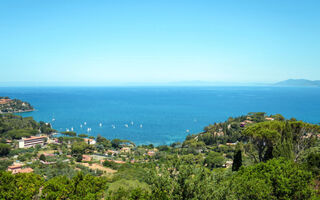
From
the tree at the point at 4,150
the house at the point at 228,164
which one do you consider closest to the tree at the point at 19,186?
the house at the point at 228,164

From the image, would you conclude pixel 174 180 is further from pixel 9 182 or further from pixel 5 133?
pixel 5 133

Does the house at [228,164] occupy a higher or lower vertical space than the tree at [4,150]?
lower

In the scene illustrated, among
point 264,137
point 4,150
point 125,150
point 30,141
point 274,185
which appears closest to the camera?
point 274,185

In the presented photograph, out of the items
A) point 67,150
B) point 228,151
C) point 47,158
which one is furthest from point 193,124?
point 47,158

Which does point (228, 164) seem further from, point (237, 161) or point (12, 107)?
point (12, 107)

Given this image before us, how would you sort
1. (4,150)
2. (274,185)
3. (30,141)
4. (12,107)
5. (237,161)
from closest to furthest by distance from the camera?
(274,185), (237,161), (4,150), (30,141), (12,107)

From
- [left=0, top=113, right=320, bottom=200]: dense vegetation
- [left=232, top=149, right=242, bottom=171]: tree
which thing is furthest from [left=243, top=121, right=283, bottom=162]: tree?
[left=232, top=149, right=242, bottom=171]: tree

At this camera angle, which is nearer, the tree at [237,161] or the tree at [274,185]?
the tree at [274,185]

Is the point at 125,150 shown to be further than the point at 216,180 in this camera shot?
Yes

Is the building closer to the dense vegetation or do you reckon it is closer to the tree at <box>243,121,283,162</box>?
the dense vegetation

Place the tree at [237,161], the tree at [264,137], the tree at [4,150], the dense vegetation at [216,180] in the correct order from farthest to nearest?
the tree at [4,150], the tree at [237,161], the tree at [264,137], the dense vegetation at [216,180]

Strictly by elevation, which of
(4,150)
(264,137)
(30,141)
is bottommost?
(30,141)

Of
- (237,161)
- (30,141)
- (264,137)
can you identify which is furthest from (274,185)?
(30,141)

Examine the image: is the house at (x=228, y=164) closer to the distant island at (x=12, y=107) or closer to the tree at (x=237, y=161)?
the tree at (x=237, y=161)
